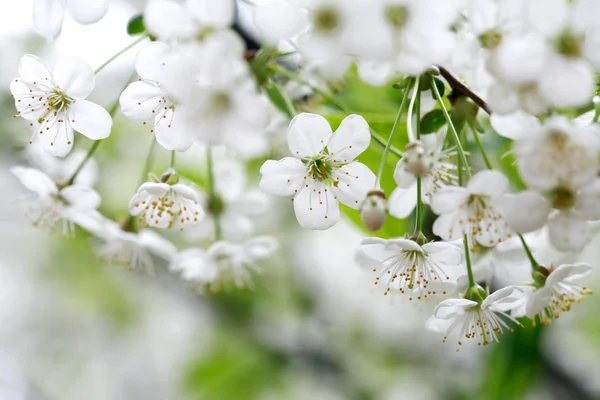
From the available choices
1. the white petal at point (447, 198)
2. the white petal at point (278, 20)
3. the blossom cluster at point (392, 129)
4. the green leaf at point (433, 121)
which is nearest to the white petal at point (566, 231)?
the blossom cluster at point (392, 129)

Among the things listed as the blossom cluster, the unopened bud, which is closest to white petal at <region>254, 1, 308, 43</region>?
the blossom cluster

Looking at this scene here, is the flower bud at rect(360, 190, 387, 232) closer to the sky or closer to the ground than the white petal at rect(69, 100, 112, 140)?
closer to the ground

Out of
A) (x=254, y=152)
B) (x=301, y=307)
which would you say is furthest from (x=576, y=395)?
(x=254, y=152)

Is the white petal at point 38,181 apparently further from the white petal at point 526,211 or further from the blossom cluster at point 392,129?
the white petal at point 526,211

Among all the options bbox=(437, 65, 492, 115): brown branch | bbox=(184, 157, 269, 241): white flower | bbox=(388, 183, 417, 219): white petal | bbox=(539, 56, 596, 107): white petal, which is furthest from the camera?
bbox=(184, 157, 269, 241): white flower

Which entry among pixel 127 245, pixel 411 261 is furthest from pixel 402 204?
pixel 127 245

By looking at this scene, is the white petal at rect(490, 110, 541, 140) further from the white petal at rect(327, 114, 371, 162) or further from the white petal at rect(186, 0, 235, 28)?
the white petal at rect(186, 0, 235, 28)
